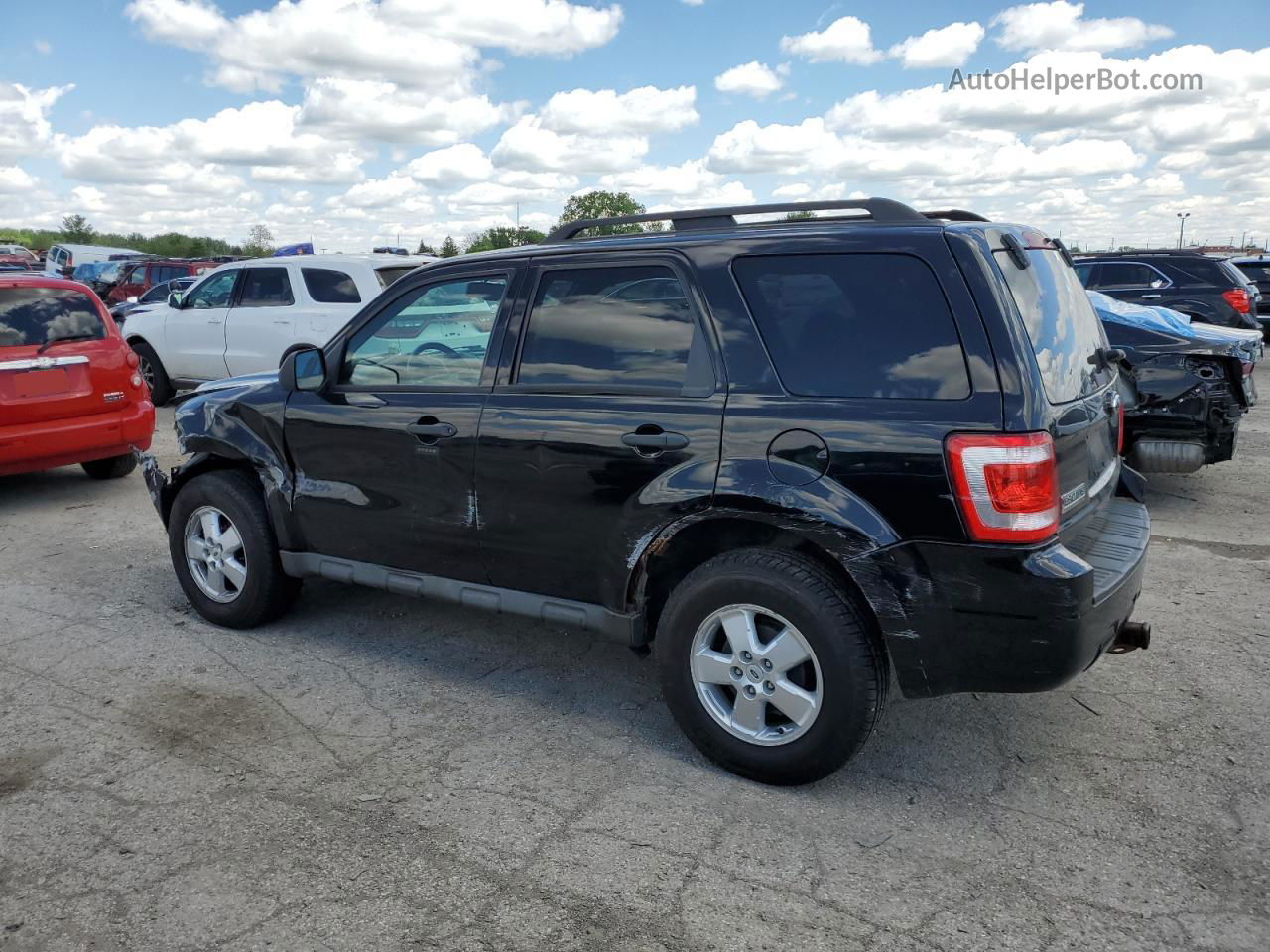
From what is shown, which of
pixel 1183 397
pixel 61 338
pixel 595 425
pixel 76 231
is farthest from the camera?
pixel 76 231

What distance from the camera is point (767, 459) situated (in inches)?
135

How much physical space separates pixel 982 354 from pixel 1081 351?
81 centimetres

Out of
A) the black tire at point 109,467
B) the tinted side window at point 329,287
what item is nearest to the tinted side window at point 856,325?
the black tire at point 109,467

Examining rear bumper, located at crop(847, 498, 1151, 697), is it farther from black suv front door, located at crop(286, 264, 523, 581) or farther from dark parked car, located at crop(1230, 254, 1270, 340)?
dark parked car, located at crop(1230, 254, 1270, 340)

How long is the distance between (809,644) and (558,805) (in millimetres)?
961

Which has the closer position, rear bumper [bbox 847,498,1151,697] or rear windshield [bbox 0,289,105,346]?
rear bumper [bbox 847,498,1151,697]

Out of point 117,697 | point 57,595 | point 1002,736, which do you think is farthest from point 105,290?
point 1002,736

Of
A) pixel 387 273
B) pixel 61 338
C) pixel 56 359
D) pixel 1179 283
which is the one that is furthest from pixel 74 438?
pixel 1179 283

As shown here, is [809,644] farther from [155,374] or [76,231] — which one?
[76,231]

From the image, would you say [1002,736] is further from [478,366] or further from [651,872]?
[478,366]

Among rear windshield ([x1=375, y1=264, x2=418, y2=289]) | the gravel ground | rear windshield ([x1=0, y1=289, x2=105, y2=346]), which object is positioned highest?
rear windshield ([x1=375, y1=264, x2=418, y2=289])

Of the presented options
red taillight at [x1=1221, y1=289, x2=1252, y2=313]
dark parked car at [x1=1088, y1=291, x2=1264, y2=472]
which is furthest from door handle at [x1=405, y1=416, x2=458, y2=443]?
red taillight at [x1=1221, y1=289, x2=1252, y2=313]

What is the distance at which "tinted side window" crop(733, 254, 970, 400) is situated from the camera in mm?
3219

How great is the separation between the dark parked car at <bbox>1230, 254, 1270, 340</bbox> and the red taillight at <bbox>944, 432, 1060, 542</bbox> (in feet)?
61.1
